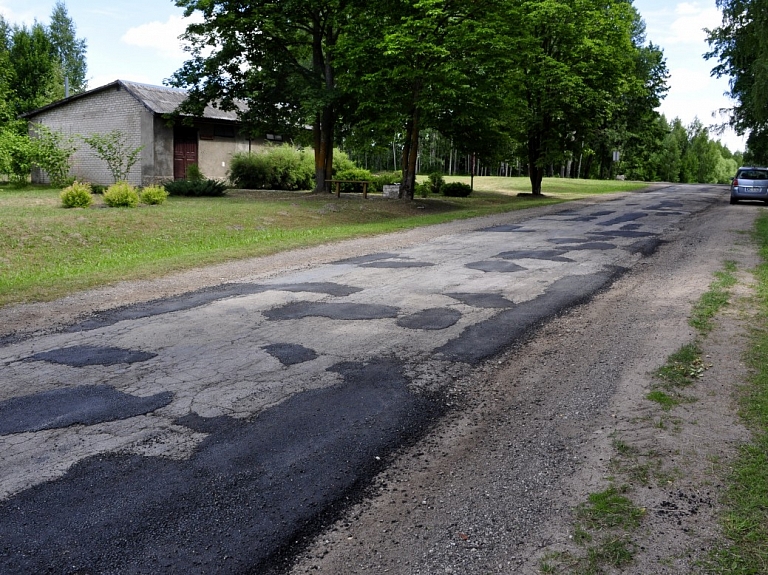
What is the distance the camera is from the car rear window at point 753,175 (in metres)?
25.7

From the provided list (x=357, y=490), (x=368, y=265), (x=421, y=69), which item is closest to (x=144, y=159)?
(x=421, y=69)

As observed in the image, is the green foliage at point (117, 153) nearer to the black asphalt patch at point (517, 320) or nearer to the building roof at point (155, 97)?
the building roof at point (155, 97)

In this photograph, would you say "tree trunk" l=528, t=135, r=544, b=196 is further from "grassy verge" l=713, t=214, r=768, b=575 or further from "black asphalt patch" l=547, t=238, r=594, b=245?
"grassy verge" l=713, t=214, r=768, b=575

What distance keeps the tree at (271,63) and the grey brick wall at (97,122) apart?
21.2ft

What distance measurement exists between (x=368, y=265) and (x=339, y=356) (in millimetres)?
5152

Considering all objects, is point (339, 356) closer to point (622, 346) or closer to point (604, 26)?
point (622, 346)

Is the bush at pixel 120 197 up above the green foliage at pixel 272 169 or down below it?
below

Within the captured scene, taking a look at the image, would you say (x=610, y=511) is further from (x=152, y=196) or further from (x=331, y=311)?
(x=152, y=196)

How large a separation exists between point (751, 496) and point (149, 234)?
1377cm

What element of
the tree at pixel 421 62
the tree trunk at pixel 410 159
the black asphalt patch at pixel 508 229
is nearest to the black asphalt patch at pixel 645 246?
the black asphalt patch at pixel 508 229

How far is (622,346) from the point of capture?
6.22 metres

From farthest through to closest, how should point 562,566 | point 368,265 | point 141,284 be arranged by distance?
point 368,265
point 141,284
point 562,566

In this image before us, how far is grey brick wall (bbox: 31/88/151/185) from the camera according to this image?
31500 millimetres

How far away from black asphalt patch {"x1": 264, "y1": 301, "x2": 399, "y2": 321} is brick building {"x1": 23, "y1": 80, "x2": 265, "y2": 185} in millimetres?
24603
